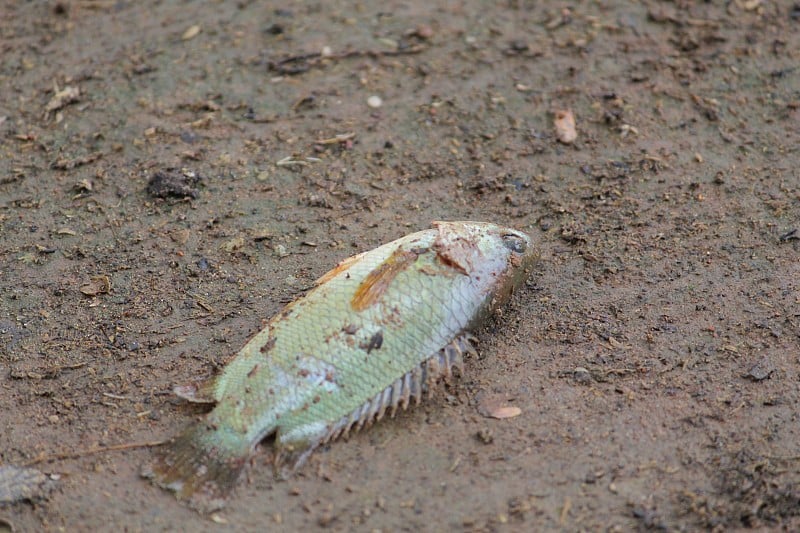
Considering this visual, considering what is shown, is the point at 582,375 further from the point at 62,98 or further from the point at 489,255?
the point at 62,98

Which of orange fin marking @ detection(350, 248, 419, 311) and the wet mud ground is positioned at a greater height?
orange fin marking @ detection(350, 248, 419, 311)

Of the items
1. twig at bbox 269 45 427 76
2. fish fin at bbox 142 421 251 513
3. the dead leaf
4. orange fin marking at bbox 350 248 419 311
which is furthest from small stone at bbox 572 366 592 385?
twig at bbox 269 45 427 76

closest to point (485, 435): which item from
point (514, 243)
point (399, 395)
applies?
point (399, 395)

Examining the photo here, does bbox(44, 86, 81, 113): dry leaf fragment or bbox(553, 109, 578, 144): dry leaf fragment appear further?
bbox(44, 86, 81, 113): dry leaf fragment

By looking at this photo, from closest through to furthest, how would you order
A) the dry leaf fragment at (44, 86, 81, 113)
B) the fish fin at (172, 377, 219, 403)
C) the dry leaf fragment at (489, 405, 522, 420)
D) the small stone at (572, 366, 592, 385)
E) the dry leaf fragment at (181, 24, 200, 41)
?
the fish fin at (172, 377, 219, 403), the dry leaf fragment at (489, 405, 522, 420), the small stone at (572, 366, 592, 385), the dry leaf fragment at (44, 86, 81, 113), the dry leaf fragment at (181, 24, 200, 41)

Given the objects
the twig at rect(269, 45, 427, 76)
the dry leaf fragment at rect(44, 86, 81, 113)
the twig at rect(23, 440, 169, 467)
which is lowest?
the twig at rect(23, 440, 169, 467)

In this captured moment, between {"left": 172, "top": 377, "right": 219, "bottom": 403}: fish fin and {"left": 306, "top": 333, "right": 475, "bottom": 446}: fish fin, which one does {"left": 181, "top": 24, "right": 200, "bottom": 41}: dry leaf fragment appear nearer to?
{"left": 172, "top": 377, "right": 219, "bottom": 403}: fish fin

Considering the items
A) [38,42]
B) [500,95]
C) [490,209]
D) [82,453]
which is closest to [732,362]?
[490,209]
